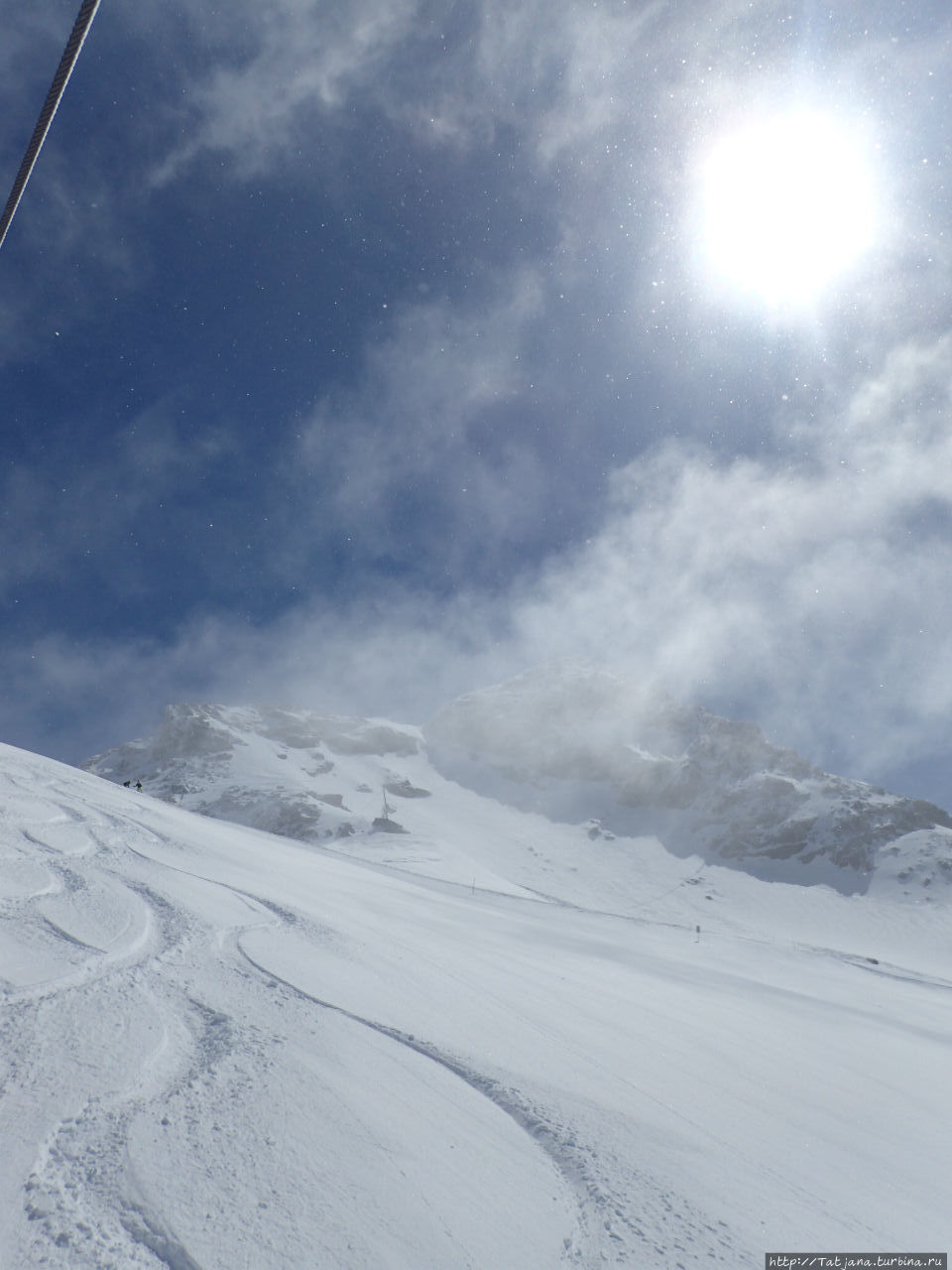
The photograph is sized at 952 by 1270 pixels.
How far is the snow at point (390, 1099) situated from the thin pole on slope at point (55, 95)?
531 cm

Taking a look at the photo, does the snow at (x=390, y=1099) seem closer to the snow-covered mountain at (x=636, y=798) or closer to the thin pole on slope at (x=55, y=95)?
the thin pole on slope at (x=55, y=95)

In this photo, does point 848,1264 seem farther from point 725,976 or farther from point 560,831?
point 560,831

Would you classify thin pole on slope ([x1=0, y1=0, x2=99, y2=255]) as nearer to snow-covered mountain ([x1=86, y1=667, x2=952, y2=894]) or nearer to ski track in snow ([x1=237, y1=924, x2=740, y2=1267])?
ski track in snow ([x1=237, y1=924, x2=740, y2=1267])

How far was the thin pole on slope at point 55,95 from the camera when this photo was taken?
3.11 metres

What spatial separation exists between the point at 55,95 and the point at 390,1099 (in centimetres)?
633

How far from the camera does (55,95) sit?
11.2 ft

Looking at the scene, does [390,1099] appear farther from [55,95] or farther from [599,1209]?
[55,95]

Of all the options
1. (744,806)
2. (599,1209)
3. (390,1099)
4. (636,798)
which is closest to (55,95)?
(390,1099)

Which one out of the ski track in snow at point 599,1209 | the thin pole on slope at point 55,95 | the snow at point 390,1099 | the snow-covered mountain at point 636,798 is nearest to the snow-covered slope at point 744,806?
the snow-covered mountain at point 636,798

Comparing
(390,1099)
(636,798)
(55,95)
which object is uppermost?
(636,798)

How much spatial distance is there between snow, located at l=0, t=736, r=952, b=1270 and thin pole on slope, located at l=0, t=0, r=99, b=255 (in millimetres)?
5313

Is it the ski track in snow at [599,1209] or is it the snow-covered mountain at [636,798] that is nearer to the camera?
the ski track in snow at [599,1209]

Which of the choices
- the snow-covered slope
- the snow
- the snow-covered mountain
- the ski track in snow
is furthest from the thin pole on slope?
the snow-covered slope

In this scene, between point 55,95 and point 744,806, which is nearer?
point 55,95
